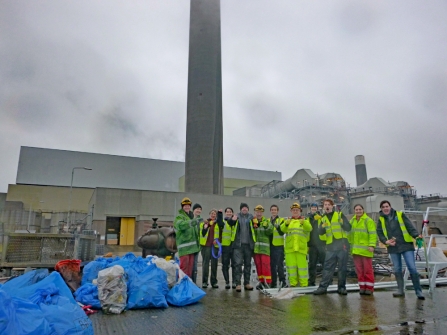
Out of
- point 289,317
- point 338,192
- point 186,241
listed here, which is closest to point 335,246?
point 289,317

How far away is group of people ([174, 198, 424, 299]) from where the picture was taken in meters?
6.02

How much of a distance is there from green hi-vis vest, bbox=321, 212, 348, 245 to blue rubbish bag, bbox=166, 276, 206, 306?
2.78 metres

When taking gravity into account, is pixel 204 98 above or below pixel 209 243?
above

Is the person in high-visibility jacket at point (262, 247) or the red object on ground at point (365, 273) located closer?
the red object on ground at point (365, 273)

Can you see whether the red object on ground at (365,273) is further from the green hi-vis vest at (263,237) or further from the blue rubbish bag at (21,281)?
the blue rubbish bag at (21,281)

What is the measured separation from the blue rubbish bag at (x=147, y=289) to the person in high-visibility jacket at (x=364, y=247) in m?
3.64

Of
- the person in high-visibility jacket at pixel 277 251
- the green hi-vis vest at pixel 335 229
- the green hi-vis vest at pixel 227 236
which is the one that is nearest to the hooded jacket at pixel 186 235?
the green hi-vis vest at pixel 227 236

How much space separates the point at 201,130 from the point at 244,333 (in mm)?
21677

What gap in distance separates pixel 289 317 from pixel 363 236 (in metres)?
2.65

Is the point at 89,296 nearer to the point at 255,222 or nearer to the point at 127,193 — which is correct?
the point at 255,222

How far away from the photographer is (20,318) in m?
2.51

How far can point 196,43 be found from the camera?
83.4ft

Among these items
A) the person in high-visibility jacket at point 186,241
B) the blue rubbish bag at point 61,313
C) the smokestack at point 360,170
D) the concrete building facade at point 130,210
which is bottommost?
the blue rubbish bag at point 61,313

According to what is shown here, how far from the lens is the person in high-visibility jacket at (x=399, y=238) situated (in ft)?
19.0
